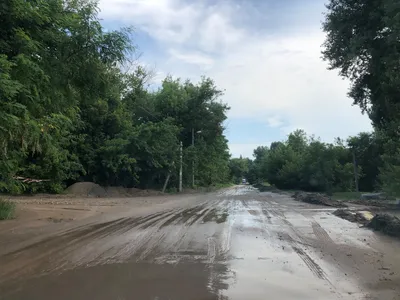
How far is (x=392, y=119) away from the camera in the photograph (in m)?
18.8

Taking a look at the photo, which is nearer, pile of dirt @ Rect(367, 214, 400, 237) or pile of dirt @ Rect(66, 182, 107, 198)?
pile of dirt @ Rect(367, 214, 400, 237)

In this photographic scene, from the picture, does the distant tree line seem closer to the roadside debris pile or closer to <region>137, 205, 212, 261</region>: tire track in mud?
the roadside debris pile

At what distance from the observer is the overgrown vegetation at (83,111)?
8969 mm

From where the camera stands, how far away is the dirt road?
5727 millimetres

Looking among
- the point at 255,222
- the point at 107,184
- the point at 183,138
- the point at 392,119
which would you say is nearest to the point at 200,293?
the point at 255,222

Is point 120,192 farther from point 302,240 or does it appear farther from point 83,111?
point 302,240

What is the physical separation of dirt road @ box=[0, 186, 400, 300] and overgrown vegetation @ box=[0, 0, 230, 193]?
9.79 feet

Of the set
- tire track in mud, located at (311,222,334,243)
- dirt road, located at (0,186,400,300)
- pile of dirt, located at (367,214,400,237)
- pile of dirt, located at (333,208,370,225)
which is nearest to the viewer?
dirt road, located at (0,186,400,300)

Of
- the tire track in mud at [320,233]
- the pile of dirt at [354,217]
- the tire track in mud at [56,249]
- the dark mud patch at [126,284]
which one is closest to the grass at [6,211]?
the tire track in mud at [56,249]

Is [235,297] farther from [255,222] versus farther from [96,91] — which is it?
[255,222]

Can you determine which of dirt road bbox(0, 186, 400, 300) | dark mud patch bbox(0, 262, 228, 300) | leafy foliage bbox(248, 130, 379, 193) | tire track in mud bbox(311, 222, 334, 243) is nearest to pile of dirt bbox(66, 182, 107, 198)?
dirt road bbox(0, 186, 400, 300)

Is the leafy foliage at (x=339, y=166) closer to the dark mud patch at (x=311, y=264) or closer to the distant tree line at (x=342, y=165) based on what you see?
the distant tree line at (x=342, y=165)

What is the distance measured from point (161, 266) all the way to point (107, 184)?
96.5ft

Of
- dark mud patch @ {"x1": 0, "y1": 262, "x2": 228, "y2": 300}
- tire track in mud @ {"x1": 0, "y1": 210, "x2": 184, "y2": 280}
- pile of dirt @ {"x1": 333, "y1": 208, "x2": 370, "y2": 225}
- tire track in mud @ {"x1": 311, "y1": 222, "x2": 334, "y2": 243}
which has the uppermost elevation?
pile of dirt @ {"x1": 333, "y1": 208, "x2": 370, "y2": 225}
